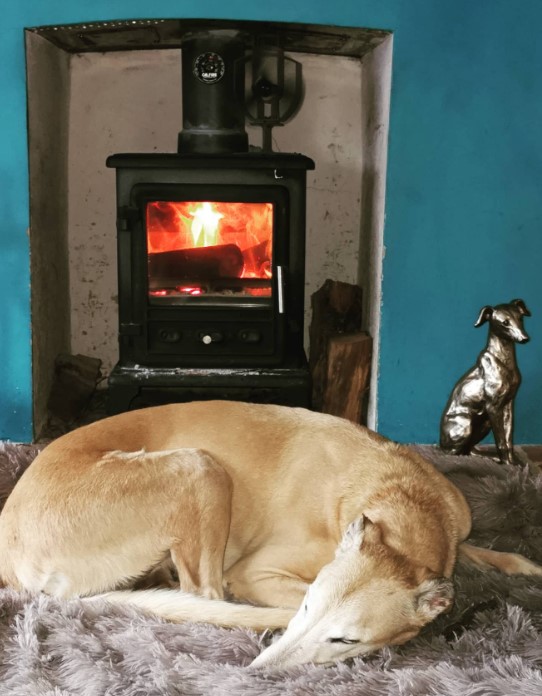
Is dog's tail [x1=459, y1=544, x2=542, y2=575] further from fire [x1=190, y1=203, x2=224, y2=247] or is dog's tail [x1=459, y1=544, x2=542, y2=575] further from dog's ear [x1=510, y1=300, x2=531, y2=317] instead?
fire [x1=190, y1=203, x2=224, y2=247]

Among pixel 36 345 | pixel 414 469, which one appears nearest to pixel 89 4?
pixel 36 345

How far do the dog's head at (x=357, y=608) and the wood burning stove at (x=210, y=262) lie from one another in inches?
67.0

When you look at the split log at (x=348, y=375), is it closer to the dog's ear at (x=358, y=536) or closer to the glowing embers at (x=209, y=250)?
the glowing embers at (x=209, y=250)

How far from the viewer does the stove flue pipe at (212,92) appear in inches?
135

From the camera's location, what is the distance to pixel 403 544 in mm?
1808

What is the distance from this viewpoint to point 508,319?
315 cm

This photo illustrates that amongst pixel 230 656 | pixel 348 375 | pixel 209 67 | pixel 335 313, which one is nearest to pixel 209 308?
pixel 348 375

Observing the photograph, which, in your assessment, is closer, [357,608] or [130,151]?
[357,608]

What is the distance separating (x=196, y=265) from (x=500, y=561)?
5.91 feet

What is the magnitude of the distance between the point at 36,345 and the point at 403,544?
2265mm

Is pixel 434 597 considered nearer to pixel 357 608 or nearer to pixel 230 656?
pixel 357 608

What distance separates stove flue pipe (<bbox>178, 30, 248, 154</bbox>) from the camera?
344cm

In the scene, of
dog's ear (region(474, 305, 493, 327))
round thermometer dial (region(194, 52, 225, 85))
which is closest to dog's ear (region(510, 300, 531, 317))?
dog's ear (region(474, 305, 493, 327))

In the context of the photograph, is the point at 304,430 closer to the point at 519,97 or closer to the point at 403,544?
the point at 403,544
